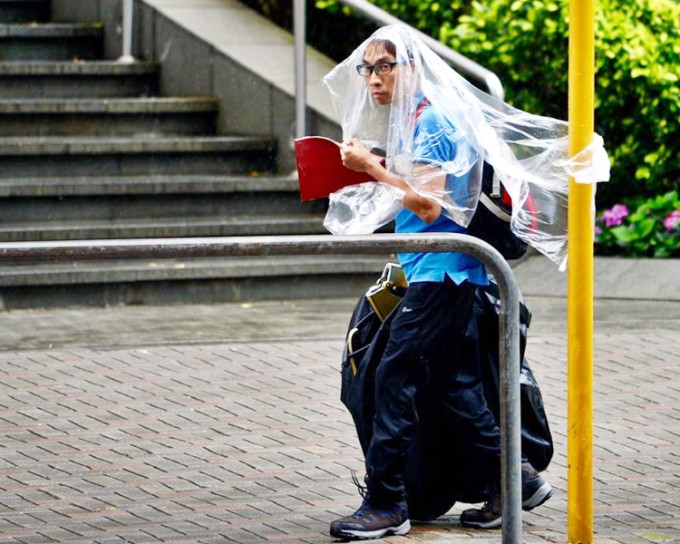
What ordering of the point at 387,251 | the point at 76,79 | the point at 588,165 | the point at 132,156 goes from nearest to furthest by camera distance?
→ the point at 387,251, the point at 588,165, the point at 132,156, the point at 76,79

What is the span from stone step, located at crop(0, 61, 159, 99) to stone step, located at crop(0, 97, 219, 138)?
0.25 metres

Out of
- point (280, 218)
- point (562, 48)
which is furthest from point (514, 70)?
point (280, 218)

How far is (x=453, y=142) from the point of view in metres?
4.84

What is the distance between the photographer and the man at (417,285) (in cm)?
483

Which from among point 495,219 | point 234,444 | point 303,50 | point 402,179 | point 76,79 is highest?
point 303,50

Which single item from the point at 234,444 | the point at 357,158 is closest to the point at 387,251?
the point at 357,158

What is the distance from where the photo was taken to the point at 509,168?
4.91 m

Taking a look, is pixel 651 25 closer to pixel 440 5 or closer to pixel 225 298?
pixel 440 5

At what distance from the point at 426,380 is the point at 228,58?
258 inches

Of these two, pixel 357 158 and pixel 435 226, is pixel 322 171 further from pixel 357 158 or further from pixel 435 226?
pixel 435 226

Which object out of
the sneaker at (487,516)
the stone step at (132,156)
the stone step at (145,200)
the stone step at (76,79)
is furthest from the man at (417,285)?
the stone step at (76,79)

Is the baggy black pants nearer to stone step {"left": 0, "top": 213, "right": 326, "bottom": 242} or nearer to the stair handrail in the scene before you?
the stair handrail

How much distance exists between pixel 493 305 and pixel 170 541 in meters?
1.35

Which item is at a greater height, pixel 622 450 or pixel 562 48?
pixel 562 48
